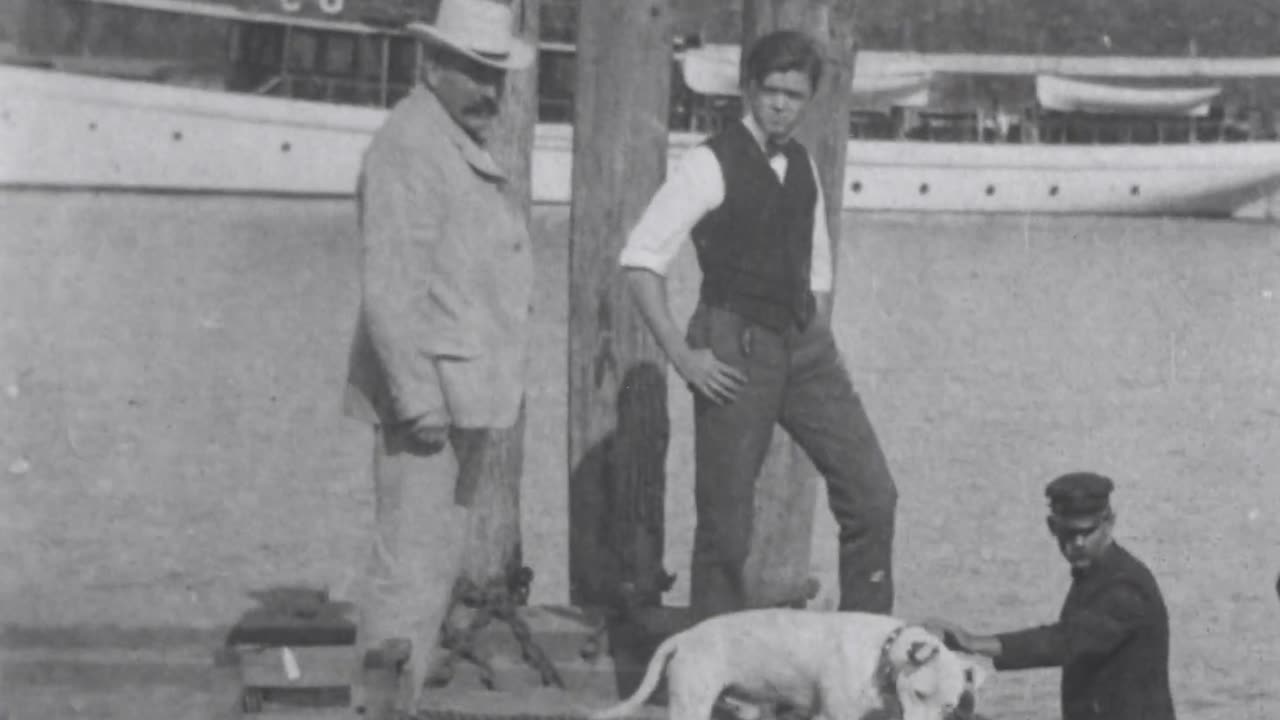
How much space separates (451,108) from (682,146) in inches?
1726

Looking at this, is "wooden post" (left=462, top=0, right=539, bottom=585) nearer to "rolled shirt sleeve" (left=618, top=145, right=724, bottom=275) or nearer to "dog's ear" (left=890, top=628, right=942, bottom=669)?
"rolled shirt sleeve" (left=618, top=145, right=724, bottom=275)

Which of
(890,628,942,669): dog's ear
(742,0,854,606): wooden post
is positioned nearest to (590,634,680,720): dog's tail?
(890,628,942,669): dog's ear

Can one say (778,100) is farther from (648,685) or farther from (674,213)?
(648,685)

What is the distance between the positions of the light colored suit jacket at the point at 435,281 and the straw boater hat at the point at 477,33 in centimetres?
16

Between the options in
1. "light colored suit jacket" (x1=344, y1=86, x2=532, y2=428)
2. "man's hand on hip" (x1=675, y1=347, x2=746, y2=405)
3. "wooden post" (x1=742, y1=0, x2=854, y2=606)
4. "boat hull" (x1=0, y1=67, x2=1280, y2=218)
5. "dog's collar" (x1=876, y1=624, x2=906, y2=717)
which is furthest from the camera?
"boat hull" (x1=0, y1=67, x2=1280, y2=218)

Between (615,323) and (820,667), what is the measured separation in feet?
9.16

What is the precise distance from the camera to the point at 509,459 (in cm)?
969

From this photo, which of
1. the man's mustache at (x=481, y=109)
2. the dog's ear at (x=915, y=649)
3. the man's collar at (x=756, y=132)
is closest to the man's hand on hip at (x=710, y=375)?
the man's collar at (x=756, y=132)

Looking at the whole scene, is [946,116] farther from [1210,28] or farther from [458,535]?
[458,535]

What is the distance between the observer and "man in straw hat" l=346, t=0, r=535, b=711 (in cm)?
699

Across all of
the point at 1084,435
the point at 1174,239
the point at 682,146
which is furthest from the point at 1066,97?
the point at 1084,435

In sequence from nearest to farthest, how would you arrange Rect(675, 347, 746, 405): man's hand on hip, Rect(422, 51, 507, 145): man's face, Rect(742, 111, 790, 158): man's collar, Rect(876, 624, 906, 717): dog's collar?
Rect(876, 624, 906, 717): dog's collar → Rect(422, 51, 507, 145): man's face → Rect(675, 347, 746, 405): man's hand on hip → Rect(742, 111, 790, 158): man's collar

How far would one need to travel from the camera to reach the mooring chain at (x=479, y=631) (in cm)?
783

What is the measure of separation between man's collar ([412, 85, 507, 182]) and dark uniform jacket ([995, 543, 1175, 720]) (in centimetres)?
175
